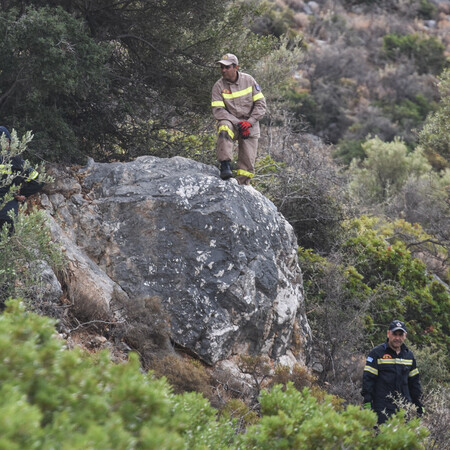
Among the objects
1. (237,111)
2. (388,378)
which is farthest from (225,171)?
(388,378)

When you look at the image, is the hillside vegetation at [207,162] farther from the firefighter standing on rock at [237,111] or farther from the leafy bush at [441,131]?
the firefighter standing on rock at [237,111]

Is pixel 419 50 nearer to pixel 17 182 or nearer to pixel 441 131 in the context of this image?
pixel 441 131

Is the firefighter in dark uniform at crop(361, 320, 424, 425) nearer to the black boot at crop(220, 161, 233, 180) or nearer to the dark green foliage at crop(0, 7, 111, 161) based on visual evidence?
the black boot at crop(220, 161, 233, 180)

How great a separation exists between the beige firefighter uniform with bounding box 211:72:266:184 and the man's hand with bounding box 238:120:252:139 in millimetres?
73

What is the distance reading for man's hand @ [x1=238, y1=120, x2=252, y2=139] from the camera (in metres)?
7.23

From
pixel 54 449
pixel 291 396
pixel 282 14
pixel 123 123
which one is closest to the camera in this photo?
pixel 54 449

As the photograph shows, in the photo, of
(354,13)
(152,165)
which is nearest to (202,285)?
(152,165)

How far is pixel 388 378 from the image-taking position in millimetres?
5637

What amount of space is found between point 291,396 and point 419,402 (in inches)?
120

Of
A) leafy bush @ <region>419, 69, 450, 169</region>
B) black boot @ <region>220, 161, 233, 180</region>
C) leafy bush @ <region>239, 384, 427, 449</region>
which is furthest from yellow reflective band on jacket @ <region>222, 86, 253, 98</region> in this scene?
leafy bush @ <region>419, 69, 450, 169</region>

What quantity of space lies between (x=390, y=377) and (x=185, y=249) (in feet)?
8.20

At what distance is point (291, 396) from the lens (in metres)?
3.24

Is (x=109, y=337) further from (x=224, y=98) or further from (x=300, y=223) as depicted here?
(x=300, y=223)

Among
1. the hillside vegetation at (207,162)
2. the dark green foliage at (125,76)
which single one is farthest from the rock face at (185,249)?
the dark green foliage at (125,76)
